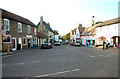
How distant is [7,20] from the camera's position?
17.8 metres

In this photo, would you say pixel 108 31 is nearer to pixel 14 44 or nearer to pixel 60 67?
pixel 14 44

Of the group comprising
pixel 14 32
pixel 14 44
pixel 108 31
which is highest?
pixel 108 31

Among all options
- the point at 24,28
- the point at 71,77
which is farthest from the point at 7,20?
the point at 71,77

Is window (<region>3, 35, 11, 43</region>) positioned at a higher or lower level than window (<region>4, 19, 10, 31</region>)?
lower

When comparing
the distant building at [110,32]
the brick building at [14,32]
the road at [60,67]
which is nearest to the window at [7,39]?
the brick building at [14,32]

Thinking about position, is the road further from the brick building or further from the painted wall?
the painted wall

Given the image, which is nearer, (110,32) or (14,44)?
(14,44)

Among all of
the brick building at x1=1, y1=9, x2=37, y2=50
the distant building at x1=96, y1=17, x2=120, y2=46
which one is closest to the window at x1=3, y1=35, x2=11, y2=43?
the brick building at x1=1, y1=9, x2=37, y2=50

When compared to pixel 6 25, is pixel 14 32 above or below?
below

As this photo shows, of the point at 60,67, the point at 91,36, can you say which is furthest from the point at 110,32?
the point at 60,67

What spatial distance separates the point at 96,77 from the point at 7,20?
17.7 meters

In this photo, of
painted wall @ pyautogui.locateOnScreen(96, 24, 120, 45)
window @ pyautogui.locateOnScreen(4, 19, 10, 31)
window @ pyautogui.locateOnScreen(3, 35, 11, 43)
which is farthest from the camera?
painted wall @ pyautogui.locateOnScreen(96, 24, 120, 45)

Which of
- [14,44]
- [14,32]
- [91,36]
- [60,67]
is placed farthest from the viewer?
[91,36]

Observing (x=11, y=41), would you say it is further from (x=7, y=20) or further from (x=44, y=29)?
(x=44, y=29)
